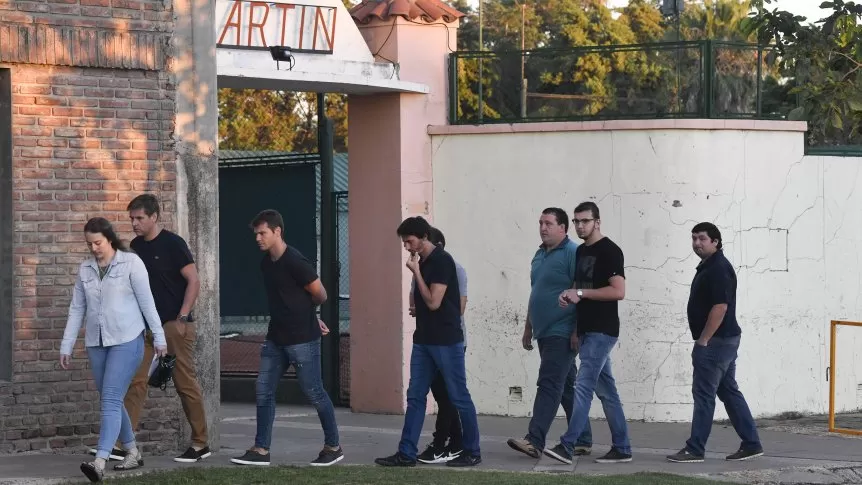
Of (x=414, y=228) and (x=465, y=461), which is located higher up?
(x=414, y=228)

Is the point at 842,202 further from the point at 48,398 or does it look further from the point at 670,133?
the point at 48,398

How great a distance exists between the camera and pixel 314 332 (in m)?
9.31

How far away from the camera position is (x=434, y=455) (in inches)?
384

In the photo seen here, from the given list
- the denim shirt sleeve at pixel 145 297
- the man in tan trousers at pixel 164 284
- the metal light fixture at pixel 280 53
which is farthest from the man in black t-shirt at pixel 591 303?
the metal light fixture at pixel 280 53

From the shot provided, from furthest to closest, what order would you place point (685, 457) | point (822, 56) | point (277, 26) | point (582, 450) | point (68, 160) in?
1. point (277, 26)
2. point (822, 56)
3. point (582, 450)
4. point (685, 457)
5. point (68, 160)

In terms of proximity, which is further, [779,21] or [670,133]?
[670,133]

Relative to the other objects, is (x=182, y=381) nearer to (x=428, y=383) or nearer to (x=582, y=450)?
(x=428, y=383)

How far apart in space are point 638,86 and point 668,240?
162 centimetres

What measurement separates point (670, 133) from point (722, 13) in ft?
125

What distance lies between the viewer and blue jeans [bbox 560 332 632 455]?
958 centimetres

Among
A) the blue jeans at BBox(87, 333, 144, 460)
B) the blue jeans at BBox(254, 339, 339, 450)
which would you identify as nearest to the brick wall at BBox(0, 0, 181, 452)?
the blue jeans at BBox(254, 339, 339, 450)

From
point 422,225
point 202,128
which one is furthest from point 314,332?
point 202,128

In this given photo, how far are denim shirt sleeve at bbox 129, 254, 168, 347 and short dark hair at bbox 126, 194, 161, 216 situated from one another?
523 mm

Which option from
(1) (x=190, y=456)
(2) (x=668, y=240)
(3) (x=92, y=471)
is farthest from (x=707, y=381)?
(3) (x=92, y=471)
